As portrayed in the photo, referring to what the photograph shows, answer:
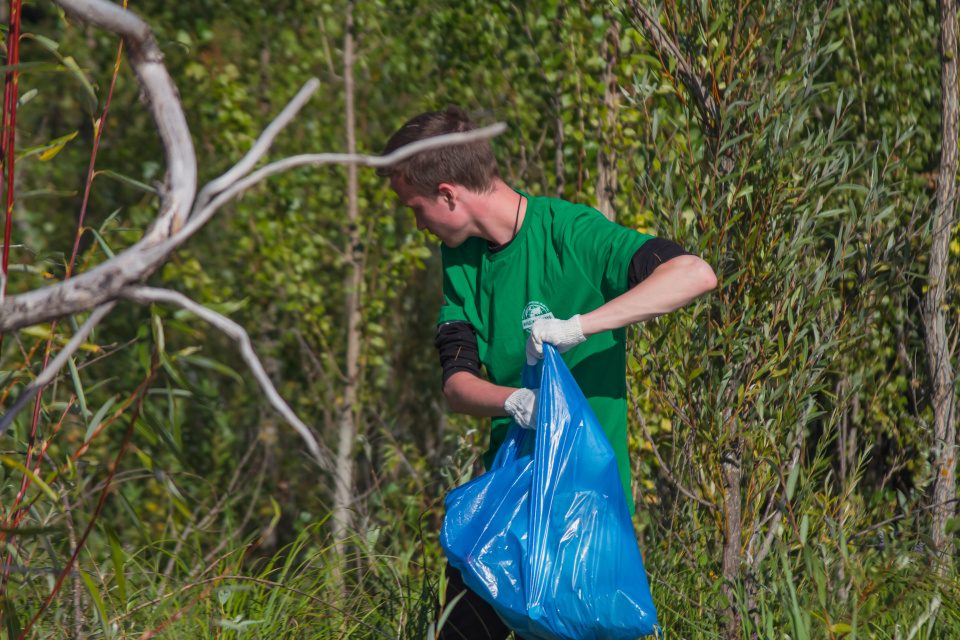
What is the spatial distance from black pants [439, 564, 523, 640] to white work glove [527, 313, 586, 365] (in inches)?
26.7

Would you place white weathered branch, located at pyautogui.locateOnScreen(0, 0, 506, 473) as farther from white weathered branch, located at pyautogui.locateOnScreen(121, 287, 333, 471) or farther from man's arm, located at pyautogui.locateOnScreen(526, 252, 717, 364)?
man's arm, located at pyautogui.locateOnScreen(526, 252, 717, 364)

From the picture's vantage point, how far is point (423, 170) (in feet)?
6.35

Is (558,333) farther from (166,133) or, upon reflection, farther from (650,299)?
(166,133)

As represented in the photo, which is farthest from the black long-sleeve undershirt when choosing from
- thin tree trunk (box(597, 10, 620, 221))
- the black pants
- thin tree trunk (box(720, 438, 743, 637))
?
thin tree trunk (box(597, 10, 620, 221))

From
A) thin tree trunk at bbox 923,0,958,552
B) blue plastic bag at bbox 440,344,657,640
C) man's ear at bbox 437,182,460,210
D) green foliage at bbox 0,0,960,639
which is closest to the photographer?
blue plastic bag at bbox 440,344,657,640

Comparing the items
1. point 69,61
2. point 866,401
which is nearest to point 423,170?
point 69,61

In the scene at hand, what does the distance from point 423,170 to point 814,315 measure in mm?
1352

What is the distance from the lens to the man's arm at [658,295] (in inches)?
64.6

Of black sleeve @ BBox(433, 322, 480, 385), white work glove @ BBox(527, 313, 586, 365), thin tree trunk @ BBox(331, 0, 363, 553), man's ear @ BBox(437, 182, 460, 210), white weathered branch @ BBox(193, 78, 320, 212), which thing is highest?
white weathered branch @ BBox(193, 78, 320, 212)

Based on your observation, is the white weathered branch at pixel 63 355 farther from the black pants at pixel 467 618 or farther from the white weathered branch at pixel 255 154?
the black pants at pixel 467 618

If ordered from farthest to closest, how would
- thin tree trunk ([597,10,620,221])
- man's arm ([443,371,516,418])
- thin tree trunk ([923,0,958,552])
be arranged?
1. thin tree trunk ([597,10,620,221])
2. thin tree trunk ([923,0,958,552])
3. man's arm ([443,371,516,418])

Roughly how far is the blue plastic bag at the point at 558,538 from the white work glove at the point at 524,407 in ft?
0.24

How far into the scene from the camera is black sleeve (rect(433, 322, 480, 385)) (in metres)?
2.01

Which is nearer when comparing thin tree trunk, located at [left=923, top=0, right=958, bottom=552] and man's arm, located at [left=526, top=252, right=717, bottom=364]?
man's arm, located at [left=526, top=252, right=717, bottom=364]
